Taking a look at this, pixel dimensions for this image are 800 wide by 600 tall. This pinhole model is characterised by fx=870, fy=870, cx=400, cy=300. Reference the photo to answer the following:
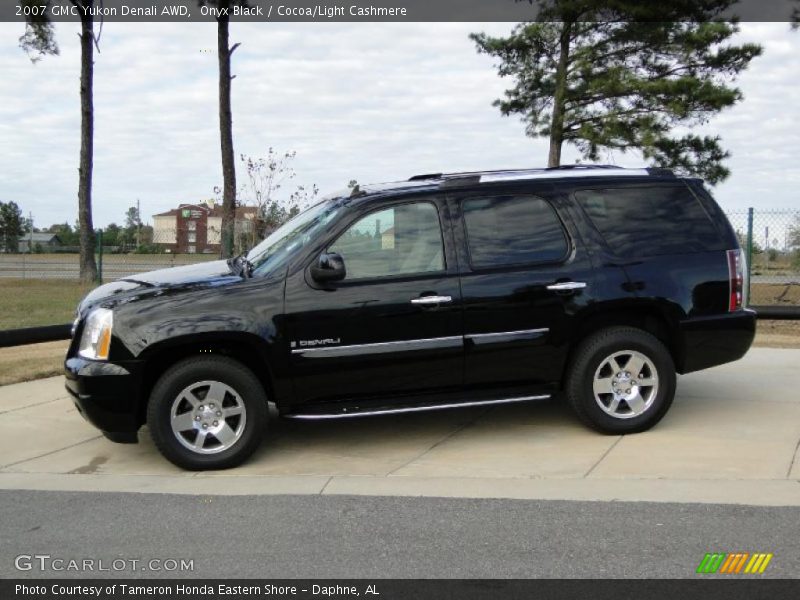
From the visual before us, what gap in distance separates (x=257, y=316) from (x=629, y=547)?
113 inches

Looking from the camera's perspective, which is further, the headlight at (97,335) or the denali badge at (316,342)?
the denali badge at (316,342)

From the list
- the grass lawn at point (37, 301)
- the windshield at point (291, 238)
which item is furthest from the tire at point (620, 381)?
the grass lawn at point (37, 301)

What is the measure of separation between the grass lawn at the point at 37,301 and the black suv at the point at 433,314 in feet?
30.0

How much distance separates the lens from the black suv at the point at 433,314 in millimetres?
5883

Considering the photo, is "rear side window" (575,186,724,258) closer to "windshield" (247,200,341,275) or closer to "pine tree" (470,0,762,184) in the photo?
"windshield" (247,200,341,275)

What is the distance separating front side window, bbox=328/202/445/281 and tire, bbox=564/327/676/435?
50.9 inches

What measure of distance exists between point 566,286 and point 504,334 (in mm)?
590

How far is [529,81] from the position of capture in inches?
974

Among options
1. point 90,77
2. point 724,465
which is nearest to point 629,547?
point 724,465

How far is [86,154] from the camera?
24844 mm

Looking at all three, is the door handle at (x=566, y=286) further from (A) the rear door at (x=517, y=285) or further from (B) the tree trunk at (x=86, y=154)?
(B) the tree trunk at (x=86, y=154)

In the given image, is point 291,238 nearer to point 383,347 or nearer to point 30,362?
point 383,347

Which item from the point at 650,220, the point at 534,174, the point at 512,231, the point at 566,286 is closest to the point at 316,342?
the point at 512,231
